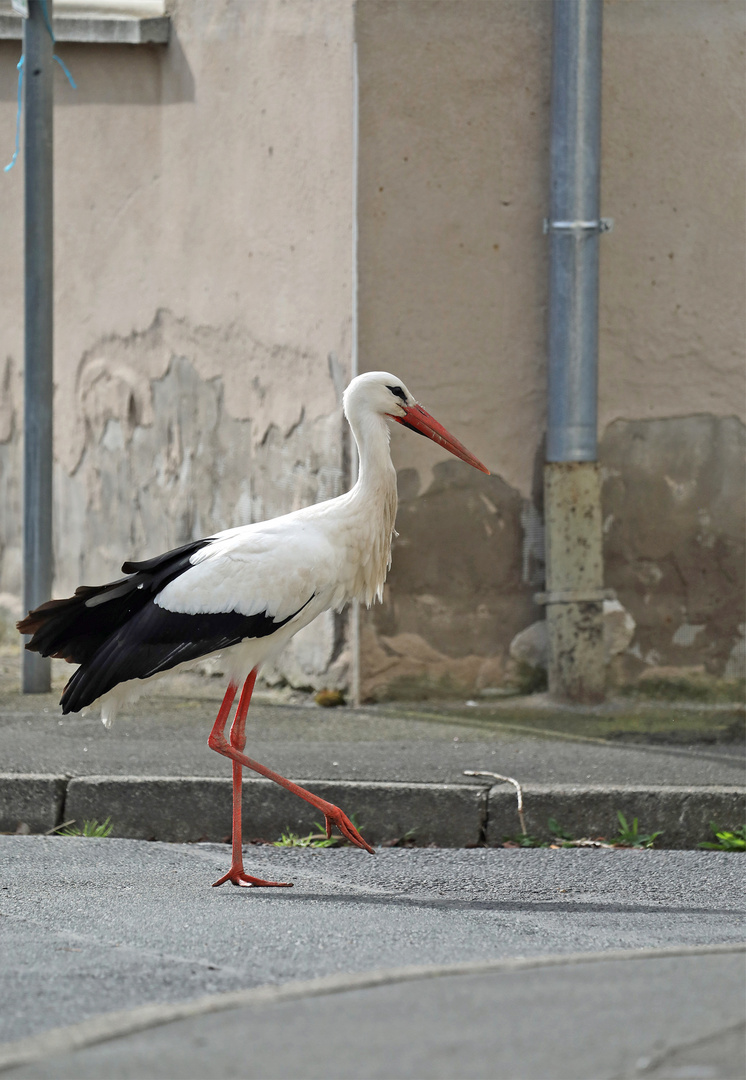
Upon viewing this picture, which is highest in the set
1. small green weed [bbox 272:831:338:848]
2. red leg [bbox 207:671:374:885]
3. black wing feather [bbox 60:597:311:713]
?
black wing feather [bbox 60:597:311:713]

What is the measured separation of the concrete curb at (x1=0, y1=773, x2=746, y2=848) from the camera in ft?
17.4

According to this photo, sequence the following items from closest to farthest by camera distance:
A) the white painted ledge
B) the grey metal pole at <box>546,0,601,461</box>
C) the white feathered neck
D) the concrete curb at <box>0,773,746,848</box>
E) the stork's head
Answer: the white feathered neck → the stork's head → the concrete curb at <box>0,773,746,848</box> → the grey metal pole at <box>546,0,601,461</box> → the white painted ledge

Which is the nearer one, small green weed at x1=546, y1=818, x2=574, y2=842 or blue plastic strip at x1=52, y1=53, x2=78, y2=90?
small green weed at x1=546, y1=818, x2=574, y2=842

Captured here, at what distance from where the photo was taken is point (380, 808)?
17.5 ft

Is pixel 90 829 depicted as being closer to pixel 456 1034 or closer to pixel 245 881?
pixel 245 881

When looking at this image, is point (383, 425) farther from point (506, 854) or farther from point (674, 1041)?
point (674, 1041)

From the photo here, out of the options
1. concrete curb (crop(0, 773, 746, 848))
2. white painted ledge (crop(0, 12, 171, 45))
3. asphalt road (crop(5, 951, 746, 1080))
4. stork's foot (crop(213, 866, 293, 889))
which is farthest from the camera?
white painted ledge (crop(0, 12, 171, 45))

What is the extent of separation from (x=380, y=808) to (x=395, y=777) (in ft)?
0.60

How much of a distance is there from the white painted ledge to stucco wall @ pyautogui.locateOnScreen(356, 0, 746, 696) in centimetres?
167

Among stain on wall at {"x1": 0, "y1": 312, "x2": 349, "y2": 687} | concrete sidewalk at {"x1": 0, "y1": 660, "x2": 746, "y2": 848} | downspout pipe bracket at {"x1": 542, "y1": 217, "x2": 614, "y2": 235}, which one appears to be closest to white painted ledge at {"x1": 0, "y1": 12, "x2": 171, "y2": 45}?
stain on wall at {"x1": 0, "y1": 312, "x2": 349, "y2": 687}

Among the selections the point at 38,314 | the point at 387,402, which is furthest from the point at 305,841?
the point at 38,314

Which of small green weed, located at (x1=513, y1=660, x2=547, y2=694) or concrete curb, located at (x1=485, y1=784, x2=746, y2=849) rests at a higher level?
small green weed, located at (x1=513, y1=660, x2=547, y2=694)

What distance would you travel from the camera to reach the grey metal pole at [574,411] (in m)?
6.90

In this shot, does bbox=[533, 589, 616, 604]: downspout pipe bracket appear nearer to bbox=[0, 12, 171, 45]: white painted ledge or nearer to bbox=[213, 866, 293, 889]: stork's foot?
bbox=[213, 866, 293, 889]: stork's foot
